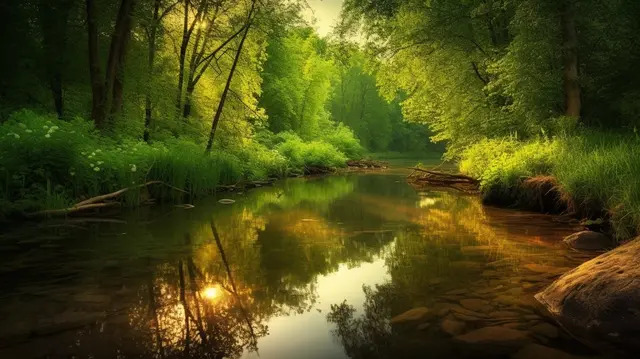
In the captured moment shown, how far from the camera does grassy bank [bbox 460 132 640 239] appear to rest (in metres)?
6.84

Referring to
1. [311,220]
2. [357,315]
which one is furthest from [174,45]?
[357,315]

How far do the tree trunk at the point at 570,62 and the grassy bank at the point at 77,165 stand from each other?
36.1 feet

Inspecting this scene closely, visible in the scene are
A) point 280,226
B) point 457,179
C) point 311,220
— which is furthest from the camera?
point 457,179

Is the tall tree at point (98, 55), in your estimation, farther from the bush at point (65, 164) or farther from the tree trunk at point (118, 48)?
the bush at point (65, 164)

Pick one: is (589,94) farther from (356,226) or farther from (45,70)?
(45,70)

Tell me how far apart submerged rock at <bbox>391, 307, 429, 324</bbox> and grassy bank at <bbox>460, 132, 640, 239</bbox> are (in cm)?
397

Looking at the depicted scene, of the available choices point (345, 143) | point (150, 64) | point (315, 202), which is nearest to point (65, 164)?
point (315, 202)

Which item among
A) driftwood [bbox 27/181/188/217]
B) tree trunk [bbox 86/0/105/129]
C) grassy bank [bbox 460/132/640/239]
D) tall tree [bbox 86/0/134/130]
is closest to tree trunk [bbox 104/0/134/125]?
tall tree [bbox 86/0/134/130]

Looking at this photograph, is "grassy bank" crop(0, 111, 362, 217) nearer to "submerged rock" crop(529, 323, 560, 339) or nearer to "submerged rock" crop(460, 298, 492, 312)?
"submerged rock" crop(460, 298, 492, 312)

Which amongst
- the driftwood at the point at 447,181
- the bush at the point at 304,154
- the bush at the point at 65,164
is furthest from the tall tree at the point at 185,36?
the driftwood at the point at 447,181

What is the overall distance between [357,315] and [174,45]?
55.7ft

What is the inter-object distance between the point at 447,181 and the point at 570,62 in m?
6.73

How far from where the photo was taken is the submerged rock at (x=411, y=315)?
4059mm

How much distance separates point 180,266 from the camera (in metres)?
5.92
